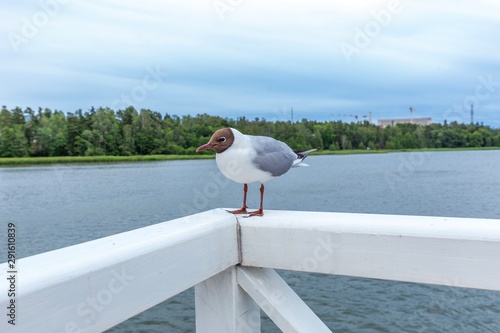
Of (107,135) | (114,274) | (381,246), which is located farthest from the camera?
(107,135)

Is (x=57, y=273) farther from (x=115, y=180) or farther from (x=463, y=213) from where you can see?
(x=115, y=180)

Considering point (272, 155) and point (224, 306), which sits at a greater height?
point (272, 155)

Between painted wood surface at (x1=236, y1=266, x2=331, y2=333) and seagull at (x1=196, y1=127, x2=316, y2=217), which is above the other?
seagull at (x1=196, y1=127, x2=316, y2=217)

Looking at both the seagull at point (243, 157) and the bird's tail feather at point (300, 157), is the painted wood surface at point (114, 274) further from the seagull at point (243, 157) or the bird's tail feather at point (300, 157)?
the bird's tail feather at point (300, 157)

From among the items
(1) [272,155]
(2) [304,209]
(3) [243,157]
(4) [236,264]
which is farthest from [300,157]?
(2) [304,209]

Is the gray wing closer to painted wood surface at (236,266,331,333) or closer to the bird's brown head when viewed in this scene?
the bird's brown head

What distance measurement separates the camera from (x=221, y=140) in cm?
133

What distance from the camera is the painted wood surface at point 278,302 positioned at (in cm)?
109

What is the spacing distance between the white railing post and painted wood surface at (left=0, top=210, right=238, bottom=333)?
6cm

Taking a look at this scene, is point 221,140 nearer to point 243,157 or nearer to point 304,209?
point 243,157

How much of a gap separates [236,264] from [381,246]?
38cm

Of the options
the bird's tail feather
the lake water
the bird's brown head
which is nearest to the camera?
the bird's brown head

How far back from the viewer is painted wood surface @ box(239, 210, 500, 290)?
93 cm

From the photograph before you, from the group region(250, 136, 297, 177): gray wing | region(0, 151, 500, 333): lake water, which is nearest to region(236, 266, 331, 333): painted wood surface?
region(250, 136, 297, 177): gray wing
